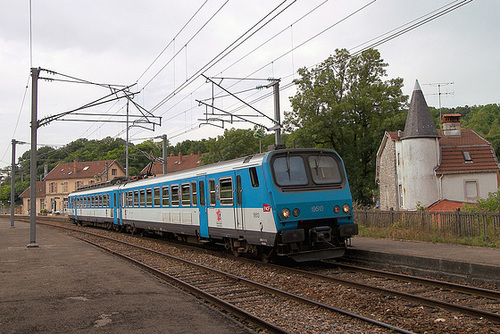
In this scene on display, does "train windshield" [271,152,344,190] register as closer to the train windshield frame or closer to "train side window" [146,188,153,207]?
the train windshield frame

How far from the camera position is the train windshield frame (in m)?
11.4

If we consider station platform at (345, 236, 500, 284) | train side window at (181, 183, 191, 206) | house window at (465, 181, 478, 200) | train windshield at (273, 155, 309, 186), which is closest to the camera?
station platform at (345, 236, 500, 284)

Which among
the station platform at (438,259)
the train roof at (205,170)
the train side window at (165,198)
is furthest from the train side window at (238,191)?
the train side window at (165,198)

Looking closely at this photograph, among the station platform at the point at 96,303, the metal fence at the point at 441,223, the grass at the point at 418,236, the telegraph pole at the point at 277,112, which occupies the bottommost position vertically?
the station platform at the point at 96,303

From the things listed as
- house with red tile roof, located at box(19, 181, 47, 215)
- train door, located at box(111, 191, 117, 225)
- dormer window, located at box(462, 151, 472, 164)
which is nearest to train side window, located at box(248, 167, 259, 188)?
train door, located at box(111, 191, 117, 225)

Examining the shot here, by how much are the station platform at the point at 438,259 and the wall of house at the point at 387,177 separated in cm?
2126

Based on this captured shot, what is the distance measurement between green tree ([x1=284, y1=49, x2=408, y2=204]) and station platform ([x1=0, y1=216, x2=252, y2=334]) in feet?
88.7

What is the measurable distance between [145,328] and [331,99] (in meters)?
33.2

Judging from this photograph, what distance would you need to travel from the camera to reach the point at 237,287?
377 inches

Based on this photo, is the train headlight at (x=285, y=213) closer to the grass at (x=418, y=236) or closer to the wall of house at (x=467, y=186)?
the grass at (x=418, y=236)

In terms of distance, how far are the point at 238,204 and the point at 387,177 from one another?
86.8 feet

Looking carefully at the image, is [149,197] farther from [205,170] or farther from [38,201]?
[38,201]

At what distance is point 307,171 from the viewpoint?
11.9 m

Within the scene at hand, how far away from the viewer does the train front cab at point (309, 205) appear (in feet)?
36.2
